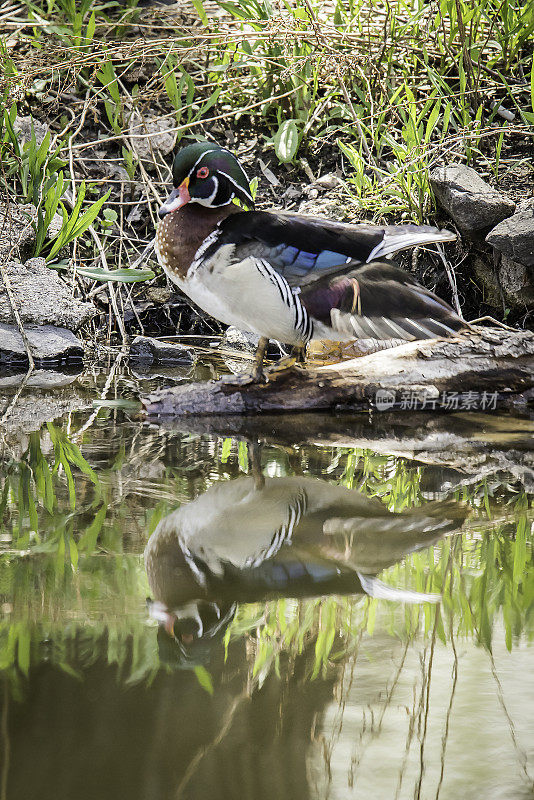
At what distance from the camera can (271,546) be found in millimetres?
1930

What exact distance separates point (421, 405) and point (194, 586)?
1.95 metres

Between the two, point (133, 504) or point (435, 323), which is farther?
point (435, 323)

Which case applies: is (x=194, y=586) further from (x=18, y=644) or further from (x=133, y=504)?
(x=133, y=504)

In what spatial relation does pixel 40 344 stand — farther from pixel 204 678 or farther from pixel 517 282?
pixel 204 678

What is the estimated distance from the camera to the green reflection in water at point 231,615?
127 centimetres

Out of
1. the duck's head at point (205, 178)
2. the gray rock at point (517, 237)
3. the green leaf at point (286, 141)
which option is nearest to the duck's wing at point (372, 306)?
the duck's head at point (205, 178)

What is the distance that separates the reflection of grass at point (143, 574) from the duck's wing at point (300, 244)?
0.79 meters

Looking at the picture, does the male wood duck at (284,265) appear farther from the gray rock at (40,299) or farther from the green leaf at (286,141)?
the green leaf at (286,141)

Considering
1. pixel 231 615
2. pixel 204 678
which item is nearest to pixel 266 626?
pixel 231 615

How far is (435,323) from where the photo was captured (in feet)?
10.6

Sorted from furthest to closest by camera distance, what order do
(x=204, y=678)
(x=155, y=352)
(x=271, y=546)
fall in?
1. (x=155, y=352)
2. (x=271, y=546)
3. (x=204, y=678)

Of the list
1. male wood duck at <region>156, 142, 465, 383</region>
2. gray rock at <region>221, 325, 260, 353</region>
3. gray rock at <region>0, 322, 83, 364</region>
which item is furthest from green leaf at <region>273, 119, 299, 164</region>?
male wood duck at <region>156, 142, 465, 383</region>

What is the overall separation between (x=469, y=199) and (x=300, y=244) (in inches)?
64.0

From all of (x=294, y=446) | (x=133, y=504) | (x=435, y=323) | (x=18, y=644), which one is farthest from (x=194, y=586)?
(x=435, y=323)
